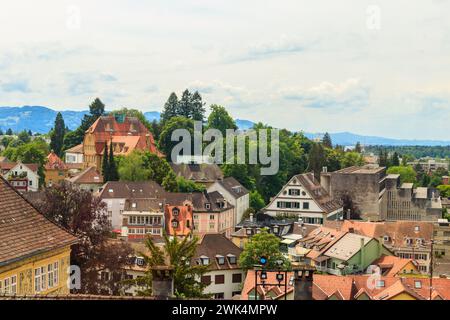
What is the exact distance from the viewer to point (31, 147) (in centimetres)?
9481

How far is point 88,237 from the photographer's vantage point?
1390 inches

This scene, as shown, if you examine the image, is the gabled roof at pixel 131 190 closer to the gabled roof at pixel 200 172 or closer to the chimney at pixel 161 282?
the gabled roof at pixel 200 172

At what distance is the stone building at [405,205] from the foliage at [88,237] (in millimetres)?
54655

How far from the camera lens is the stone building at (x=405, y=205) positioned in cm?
8688

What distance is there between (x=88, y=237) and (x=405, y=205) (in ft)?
196

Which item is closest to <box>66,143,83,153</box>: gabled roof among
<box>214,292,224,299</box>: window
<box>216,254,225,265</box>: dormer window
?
<box>216,254,225,265</box>: dormer window

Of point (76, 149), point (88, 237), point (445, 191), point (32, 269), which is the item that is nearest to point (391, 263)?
point (88, 237)

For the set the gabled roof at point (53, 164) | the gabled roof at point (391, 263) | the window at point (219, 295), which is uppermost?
the gabled roof at point (53, 164)

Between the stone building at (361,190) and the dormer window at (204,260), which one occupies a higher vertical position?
the stone building at (361,190)

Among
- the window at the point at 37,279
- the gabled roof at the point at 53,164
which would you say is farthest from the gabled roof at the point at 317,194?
the window at the point at 37,279

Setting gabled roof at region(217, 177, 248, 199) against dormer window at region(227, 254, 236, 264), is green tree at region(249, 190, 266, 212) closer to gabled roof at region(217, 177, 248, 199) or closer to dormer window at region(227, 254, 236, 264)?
gabled roof at region(217, 177, 248, 199)

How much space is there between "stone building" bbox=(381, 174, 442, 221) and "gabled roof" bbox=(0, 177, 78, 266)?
70.1 meters
